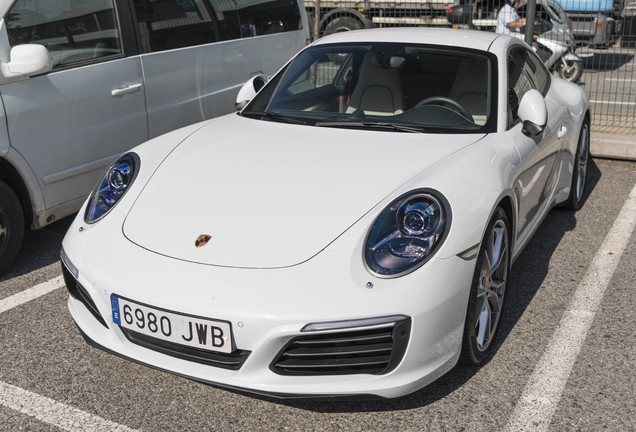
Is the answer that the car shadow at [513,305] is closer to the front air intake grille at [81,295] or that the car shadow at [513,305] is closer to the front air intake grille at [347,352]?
the front air intake grille at [347,352]

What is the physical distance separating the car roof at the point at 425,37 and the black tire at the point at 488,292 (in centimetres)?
122

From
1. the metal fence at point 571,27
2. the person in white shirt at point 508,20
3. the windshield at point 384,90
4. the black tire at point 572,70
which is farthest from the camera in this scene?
the black tire at point 572,70

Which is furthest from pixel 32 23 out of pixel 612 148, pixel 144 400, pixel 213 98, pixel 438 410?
pixel 612 148

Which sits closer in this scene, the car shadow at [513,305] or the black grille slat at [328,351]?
the black grille slat at [328,351]

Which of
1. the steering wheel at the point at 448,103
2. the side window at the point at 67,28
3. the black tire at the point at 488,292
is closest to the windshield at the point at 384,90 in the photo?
the steering wheel at the point at 448,103

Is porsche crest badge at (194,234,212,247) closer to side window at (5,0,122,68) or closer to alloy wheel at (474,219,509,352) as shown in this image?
alloy wheel at (474,219,509,352)

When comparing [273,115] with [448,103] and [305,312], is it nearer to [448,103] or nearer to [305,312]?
[448,103]

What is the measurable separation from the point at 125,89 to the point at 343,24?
8809mm

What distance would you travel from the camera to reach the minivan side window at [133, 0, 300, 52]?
4.92 meters

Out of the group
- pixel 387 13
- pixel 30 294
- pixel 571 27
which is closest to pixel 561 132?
pixel 30 294

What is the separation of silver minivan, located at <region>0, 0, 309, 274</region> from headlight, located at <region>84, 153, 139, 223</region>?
0.92 metres

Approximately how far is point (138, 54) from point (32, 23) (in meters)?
0.78

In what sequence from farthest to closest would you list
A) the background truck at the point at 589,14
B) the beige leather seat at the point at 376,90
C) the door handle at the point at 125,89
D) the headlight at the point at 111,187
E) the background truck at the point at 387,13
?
the background truck at the point at 387,13 → the background truck at the point at 589,14 → the door handle at the point at 125,89 → the beige leather seat at the point at 376,90 → the headlight at the point at 111,187

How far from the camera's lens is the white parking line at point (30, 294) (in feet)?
12.5
